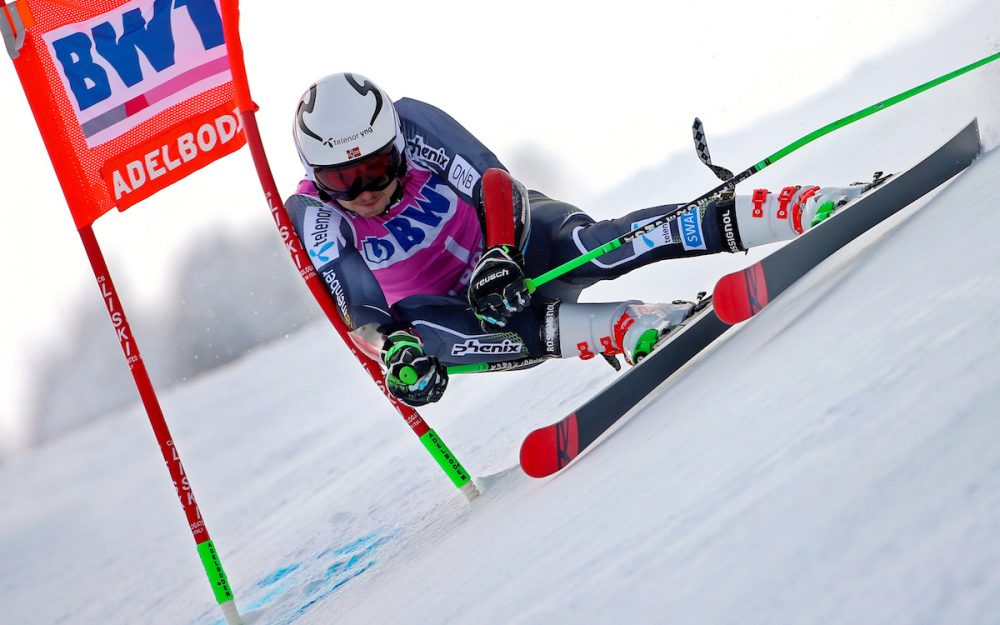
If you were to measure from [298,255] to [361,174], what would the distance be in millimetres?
599

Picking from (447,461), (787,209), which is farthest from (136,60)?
(787,209)

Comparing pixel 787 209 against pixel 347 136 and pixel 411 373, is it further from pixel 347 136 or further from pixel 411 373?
pixel 347 136

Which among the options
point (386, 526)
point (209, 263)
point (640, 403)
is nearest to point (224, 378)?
point (209, 263)

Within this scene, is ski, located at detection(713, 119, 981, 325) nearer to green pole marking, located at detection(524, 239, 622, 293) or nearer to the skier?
the skier

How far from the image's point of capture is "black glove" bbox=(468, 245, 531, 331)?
327 centimetres

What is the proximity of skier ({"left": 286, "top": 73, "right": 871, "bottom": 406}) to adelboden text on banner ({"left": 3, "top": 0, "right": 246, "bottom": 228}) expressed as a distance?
84 cm

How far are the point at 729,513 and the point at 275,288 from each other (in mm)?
30025

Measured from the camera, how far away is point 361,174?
3.54 meters

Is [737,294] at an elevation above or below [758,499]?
below

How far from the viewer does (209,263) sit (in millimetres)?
30953

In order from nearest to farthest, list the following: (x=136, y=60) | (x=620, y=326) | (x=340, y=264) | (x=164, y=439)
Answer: (x=620, y=326) → (x=340, y=264) → (x=164, y=439) → (x=136, y=60)

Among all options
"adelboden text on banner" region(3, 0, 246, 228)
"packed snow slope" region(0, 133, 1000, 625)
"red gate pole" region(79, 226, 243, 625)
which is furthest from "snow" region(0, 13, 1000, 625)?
"adelboden text on banner" region(3, 0, 246, 228)

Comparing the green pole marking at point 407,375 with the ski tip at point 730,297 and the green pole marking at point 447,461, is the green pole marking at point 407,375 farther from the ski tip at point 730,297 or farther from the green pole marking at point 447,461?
the ski tip at point 730,297

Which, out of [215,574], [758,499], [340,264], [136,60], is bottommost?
[215,574]
